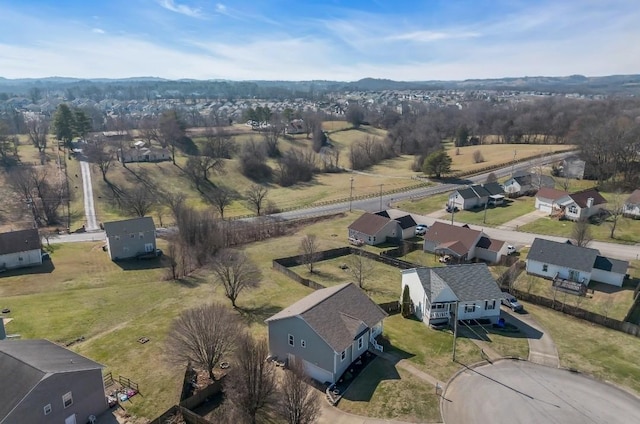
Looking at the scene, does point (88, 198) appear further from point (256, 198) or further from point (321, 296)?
point (321, 296)

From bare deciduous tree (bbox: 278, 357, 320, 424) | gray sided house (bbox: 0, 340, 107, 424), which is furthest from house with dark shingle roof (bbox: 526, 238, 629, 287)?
gray sided house (bbox: 0, 340, 107, 424)

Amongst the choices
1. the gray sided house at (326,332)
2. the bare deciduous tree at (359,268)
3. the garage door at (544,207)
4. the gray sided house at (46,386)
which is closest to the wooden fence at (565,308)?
the bare deciduous tree at (359,268)

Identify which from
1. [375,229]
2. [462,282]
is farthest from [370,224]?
[462,282]

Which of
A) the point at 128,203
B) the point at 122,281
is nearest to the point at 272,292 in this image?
the point at 122,281

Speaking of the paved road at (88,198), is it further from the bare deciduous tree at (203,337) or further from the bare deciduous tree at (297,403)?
the bare deciduous tree at (297,403)

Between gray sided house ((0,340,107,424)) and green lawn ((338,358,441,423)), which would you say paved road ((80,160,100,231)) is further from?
green lawn ((338,358,441,423))

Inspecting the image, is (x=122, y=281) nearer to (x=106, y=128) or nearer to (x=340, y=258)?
(x=340, y=258)
